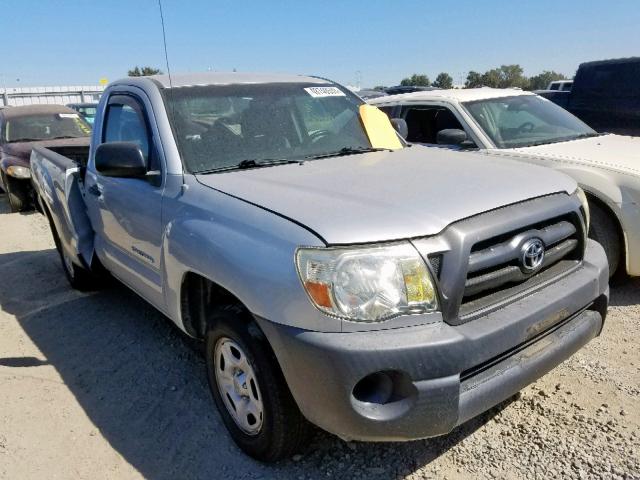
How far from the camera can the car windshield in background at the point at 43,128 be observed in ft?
32.0

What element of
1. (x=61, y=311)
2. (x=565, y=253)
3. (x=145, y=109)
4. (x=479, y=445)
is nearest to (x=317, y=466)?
(x=479, y=445)

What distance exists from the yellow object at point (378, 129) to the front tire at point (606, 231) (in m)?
1.70

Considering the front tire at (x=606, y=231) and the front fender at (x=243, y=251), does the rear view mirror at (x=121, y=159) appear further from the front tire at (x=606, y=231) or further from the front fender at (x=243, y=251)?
the front tire at (x=606, y=231)

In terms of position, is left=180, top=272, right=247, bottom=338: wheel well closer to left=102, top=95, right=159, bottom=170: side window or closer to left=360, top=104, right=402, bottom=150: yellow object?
left=102, top=95, right=159, bottom=170: side window

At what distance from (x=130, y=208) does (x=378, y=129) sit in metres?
1.73

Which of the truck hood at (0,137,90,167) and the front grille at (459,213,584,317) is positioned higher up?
the front grille at (459,213,584,317)

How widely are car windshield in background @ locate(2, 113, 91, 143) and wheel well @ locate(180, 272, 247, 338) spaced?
26.5 feet

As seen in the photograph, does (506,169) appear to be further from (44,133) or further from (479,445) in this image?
(44,133)

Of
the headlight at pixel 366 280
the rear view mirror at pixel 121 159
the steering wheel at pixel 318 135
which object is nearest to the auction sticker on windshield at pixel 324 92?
the steering wheel at pixel 318 135

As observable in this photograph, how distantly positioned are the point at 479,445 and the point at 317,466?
0.80 m

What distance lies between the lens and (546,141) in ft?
17.1

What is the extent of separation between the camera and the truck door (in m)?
3.17

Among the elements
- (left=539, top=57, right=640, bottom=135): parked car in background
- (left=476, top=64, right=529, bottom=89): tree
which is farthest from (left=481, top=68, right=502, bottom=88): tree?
(left=539, top=57, right=640, bottom=135): parked car in background

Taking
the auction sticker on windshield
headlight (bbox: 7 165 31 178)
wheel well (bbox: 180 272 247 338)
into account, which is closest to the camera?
wheel well (bbox: 180 272 247 338)
